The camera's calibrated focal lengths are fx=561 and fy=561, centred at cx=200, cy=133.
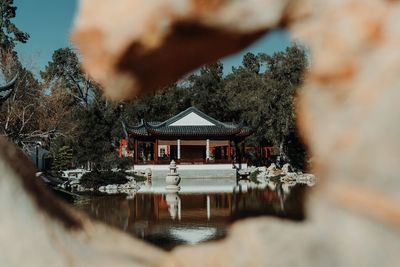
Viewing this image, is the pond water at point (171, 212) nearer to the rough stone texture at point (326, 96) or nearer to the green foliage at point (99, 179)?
the green foliage at point (99, 179)

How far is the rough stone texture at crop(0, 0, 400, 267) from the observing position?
0.51 metres

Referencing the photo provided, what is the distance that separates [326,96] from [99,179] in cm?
1622

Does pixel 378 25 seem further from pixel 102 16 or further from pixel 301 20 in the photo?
pixel 102 16

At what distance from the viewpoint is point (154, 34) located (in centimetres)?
60

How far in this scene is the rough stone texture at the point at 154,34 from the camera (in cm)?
59

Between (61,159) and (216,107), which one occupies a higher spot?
(216,107)

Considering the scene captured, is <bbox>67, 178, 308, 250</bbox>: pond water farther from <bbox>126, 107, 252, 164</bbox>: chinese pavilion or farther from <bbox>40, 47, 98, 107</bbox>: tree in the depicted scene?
<bbox>40, 47, 98, 107</bbox>: tree

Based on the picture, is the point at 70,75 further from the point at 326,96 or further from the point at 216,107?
the point at 326,96

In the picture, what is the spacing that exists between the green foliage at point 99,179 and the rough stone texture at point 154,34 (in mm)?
15675

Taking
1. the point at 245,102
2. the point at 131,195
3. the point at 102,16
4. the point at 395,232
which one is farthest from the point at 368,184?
the point at 245,102

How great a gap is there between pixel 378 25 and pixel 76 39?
317mm

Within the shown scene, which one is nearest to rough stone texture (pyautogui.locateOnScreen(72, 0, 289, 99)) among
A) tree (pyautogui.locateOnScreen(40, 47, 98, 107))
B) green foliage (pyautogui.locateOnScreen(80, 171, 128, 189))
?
green foliage (pyautogui.locateOnScreen(80, 171, 128, 189))

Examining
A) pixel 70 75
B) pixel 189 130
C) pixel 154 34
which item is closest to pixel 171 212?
pixel 154 34

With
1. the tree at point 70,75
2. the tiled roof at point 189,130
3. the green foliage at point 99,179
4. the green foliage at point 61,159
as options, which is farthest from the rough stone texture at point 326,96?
the tree at point 70,75
